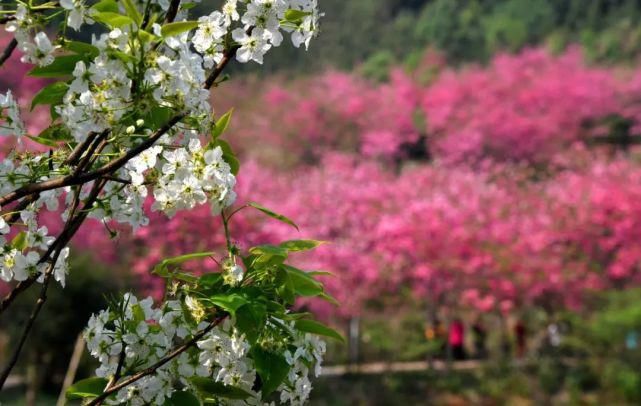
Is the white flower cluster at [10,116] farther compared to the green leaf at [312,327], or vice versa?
the green leaf at [312,327]

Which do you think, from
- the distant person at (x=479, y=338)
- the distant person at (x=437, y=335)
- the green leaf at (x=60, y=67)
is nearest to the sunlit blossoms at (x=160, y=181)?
the green leaf at (x=60, y=67)

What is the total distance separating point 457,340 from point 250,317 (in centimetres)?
1204

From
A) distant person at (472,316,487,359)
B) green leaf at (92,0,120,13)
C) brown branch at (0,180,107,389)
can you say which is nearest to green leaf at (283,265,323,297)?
brown branch at (0,180,107,389)

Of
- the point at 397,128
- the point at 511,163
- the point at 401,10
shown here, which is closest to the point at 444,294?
the point at 511,163

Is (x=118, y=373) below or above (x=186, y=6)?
below

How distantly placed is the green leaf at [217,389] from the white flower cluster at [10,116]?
0.43 m

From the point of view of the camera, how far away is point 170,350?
1263mm

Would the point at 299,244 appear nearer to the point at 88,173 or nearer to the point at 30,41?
the point at 88,173

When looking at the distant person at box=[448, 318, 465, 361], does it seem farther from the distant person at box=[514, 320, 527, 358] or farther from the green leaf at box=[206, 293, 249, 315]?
the green leaf at box=[206, 293, 249, 315]

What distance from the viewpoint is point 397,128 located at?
894 inches

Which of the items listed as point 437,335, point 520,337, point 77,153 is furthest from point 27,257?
point 437,335

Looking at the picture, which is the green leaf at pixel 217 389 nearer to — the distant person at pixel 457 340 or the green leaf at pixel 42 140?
the green leaf at pixel 42 140

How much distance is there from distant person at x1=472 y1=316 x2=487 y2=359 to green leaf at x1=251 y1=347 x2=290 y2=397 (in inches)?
500

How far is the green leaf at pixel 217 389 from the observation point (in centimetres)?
121
